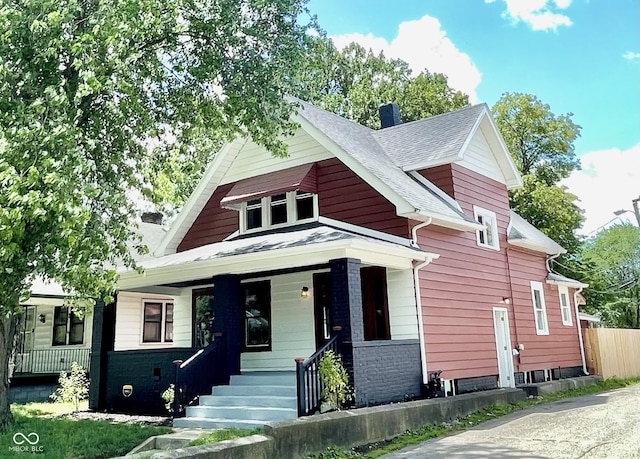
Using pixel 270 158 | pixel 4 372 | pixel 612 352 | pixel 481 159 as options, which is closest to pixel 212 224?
pixel 270 158

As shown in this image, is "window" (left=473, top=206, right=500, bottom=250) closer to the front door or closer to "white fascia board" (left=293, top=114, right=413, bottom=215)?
"white fascia board" (left=293, top=114, right=413, bottom=215)

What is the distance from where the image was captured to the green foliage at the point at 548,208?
84.8ft

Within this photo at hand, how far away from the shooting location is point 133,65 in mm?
10094

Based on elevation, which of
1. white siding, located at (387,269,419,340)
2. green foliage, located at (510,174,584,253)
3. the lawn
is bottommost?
the lawn

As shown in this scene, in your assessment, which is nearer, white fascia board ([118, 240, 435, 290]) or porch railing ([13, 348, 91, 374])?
white fascia board ([118, 240, 435, 290])

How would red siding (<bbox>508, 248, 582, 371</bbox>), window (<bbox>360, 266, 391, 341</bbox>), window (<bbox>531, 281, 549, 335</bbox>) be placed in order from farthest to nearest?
window (<bbox>531, 281, 549, 335</bbox>) → red siding (<bbox>508, 248, 582, 371</bbox>) → window (<bbox>360, 266, 391, 341</bbox>)

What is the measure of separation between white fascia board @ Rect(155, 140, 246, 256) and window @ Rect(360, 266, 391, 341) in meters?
5.32

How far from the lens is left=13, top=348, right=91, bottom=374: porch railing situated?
60.4ft

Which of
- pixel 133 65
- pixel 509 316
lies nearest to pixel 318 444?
pixel 133 65

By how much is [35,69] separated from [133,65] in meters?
1.71

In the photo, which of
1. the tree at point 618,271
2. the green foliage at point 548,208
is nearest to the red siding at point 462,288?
the green foliage at point 548,208

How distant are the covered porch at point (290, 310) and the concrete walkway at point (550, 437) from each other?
1.71m

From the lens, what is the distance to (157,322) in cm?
2036

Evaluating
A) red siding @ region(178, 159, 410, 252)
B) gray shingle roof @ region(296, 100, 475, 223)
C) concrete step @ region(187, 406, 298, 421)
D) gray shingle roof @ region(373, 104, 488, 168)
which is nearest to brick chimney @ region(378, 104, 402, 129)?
gray shingle roof @ region(373, 104, 488, 168)
